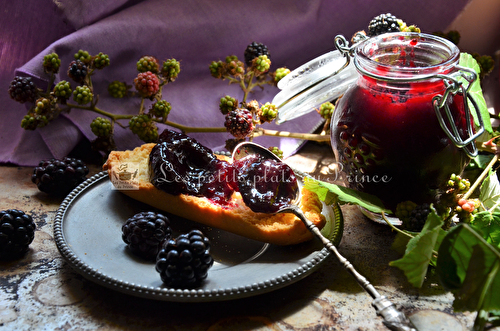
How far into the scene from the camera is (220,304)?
4.67ft

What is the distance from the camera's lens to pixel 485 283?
45.6 inches

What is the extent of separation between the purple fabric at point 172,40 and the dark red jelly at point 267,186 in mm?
743

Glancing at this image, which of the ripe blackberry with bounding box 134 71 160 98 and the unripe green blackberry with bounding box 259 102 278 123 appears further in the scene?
the ripe blackberry with bounding box 134 71 160 98

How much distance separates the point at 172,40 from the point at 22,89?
0.87m

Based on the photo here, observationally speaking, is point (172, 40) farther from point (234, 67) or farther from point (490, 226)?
point (490, 226)

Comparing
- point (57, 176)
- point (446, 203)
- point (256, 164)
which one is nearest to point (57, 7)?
point (57, 176)

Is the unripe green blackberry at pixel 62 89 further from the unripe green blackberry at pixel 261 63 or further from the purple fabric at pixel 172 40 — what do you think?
the unripe green blackberry at pixel 261 63

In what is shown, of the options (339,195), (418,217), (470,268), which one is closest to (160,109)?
(339,195)

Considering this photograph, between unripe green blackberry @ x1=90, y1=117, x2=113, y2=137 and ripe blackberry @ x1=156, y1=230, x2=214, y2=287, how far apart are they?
1.01m

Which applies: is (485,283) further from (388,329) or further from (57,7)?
(57,7)

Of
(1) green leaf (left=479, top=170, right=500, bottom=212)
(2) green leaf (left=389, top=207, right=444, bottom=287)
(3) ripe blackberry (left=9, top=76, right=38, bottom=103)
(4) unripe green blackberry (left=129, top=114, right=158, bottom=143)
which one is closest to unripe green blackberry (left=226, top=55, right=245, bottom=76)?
(4) unripe green blackberry (left=129, top=114, right=158, bottom=143)

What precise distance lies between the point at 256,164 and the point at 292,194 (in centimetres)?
17

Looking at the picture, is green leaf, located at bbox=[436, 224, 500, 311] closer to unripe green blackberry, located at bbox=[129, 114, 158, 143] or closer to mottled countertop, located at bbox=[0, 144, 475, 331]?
mottled countertop, located at bbox=[0, 144, 475, 331]

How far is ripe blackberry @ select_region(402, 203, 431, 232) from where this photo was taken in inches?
61.4
